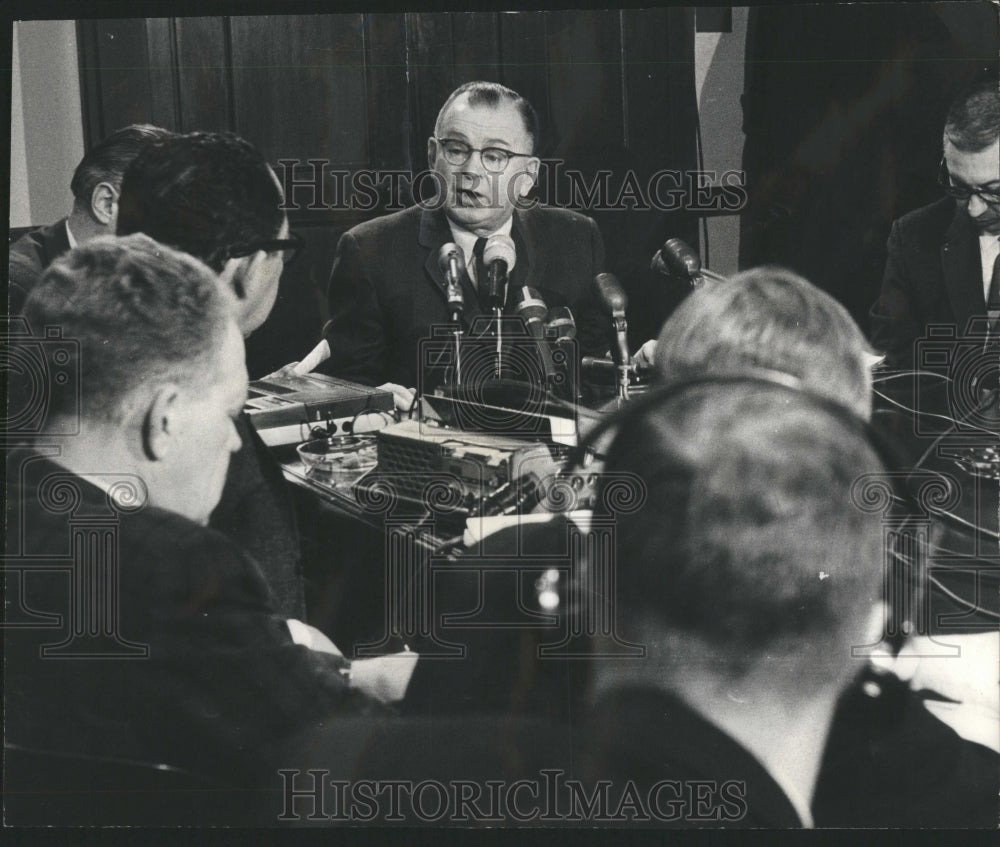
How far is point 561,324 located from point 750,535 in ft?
2.51

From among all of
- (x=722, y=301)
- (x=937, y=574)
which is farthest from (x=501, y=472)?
(x=937, y=574)

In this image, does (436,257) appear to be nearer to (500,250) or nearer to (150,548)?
(500,250)

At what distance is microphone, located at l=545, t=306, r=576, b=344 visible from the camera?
2984 millimetres

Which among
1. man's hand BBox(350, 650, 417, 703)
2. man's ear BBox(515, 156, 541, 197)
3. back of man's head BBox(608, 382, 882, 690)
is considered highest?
man's ear BBox(515, 156, 541, 197)

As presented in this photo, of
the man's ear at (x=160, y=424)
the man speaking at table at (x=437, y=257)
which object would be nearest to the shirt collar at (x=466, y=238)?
the man speaking at table at (x=437, y=257)

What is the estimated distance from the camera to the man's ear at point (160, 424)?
290 centimetres

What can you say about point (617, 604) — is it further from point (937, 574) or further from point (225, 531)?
point (225, 531)

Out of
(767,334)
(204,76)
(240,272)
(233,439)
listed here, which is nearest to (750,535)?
(767,334)

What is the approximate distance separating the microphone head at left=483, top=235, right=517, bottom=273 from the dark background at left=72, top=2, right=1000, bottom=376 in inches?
6.8

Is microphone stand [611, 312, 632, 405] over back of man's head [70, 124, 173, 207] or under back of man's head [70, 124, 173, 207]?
under

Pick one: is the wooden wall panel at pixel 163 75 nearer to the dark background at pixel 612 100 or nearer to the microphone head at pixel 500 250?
the dark background at pixel 612 100

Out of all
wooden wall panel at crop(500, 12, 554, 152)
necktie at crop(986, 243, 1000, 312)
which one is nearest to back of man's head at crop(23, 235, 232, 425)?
wooden wall panel at crop(500, 12, 554, 152)

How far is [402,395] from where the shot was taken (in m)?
2.99

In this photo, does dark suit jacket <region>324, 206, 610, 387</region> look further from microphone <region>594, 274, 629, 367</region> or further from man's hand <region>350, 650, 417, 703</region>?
man's hand <region>350, 650, 417, 703</region>
